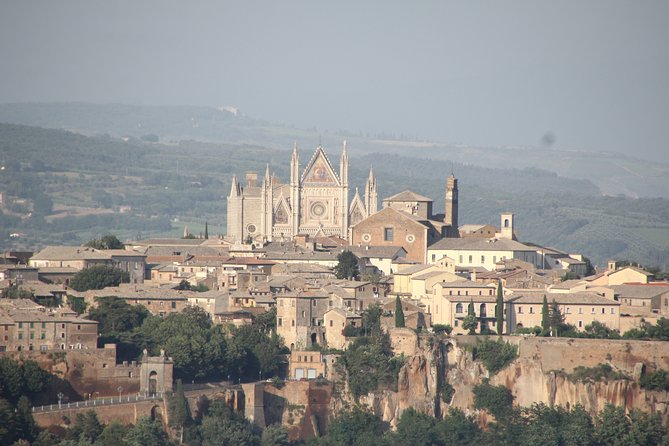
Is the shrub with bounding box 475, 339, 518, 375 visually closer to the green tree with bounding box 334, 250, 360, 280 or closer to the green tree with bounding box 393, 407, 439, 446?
the green tree with bounding box 393, 407, 439, 446

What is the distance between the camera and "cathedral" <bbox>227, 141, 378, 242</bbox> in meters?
113

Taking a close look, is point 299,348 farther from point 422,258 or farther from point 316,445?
point 422,258

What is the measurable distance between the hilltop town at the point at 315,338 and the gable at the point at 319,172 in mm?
34051

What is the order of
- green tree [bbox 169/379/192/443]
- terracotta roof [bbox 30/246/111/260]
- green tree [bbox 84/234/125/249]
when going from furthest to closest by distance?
green tree [bbox 84/234/125/249]
terracotta roof [bbox 30/246/111/260]
green tree [bbox 169/379/192/443]

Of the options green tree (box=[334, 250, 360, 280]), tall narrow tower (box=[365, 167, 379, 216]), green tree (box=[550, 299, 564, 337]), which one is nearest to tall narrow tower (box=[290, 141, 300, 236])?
tall narrow tower (box=[365, 167, 379, 216])

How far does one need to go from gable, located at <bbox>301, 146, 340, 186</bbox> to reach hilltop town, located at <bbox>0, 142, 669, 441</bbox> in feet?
112

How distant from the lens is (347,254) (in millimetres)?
82188

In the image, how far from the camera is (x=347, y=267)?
265 ft

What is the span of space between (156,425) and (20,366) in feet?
16.2

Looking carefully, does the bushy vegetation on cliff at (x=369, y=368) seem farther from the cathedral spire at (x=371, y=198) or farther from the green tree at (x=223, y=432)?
the cathedral spire at (x=371, y=198)

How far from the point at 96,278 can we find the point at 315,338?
10168mm

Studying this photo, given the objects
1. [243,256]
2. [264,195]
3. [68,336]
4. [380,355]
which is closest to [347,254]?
[243,256]

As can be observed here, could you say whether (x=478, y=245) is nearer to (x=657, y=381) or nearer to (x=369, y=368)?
(x=369, y=368)

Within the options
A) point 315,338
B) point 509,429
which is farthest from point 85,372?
point 509,429
